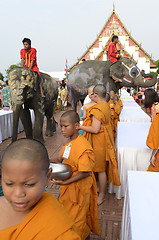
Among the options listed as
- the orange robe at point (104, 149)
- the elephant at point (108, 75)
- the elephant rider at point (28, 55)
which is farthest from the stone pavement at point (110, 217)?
the elephant at point (108, 75)

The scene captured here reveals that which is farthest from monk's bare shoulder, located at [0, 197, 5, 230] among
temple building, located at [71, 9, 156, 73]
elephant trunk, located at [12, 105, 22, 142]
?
temple building, located at [71, 9, 156, 73]

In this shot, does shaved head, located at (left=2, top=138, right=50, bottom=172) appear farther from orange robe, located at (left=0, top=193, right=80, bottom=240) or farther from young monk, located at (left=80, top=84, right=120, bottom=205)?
young monk, located at (left=80, top=84, right=120, bottom=205)

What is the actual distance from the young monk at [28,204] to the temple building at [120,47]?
23.1 m

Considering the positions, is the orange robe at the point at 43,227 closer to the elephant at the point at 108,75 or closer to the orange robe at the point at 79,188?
the orange robe at the point at 79,188

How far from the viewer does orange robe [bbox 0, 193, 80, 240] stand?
2.44 ft

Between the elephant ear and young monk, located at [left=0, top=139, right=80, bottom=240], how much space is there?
169 inches

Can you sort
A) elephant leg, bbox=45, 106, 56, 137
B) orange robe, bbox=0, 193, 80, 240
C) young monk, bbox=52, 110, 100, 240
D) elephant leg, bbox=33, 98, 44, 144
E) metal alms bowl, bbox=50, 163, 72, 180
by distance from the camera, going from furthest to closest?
elephant leg, bbox=45, 106, 56, 137, elephant leg, bbox=33, 98, 44, 144, young monk, bbox=52, 110, 100, 240, metal alms bowl, bbox=50, 163, 72, 180, orange robe, bbox=0, 193, 80, 240

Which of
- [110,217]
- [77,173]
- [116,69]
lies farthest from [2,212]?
[116,69]

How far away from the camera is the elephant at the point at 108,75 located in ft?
16.1

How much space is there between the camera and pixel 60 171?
1367 millimetres

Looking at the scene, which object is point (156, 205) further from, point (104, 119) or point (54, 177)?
point (104, 119)

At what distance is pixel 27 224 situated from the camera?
766 millimetres

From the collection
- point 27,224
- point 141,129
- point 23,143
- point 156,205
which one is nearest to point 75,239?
point 27,224

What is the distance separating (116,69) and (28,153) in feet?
14.5
